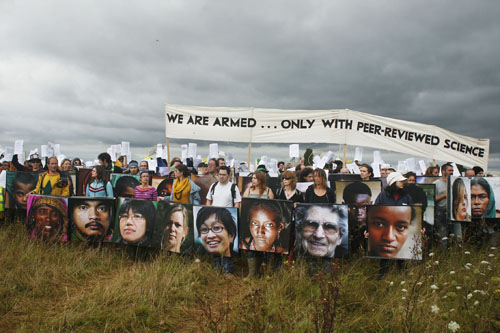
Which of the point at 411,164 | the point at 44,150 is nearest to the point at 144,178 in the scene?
the point at 411,164

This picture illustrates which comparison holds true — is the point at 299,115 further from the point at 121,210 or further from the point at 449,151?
the point at 121,210

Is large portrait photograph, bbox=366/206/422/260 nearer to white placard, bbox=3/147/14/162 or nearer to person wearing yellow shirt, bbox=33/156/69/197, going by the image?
person wearing yellow shirt, bbox=33/156/69/197

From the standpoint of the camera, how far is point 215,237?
4680mm

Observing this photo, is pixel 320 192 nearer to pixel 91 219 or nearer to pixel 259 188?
pixel 259 188

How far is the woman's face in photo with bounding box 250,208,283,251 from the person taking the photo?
4.45 metres

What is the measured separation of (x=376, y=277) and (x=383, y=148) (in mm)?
7610

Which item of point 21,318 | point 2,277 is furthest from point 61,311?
point 2,277

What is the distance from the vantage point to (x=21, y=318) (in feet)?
11.6

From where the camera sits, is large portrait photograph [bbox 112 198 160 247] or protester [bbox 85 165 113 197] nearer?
large portrait photograph [bbox 112 198 160 247]

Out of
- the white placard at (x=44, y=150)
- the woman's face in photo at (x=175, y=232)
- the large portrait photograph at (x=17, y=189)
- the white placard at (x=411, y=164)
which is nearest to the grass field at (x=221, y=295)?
the woman's face in photo at (x=175, y=232)

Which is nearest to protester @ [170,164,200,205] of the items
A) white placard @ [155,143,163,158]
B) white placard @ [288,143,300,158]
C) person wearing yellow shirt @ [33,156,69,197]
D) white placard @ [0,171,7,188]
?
person wearing yellow shirt @ [33,156,69,197]

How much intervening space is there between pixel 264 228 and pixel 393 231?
1797 millimetres

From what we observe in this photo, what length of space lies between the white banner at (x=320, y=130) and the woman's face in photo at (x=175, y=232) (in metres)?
6.70

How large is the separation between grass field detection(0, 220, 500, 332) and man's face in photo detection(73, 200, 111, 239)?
31cm
